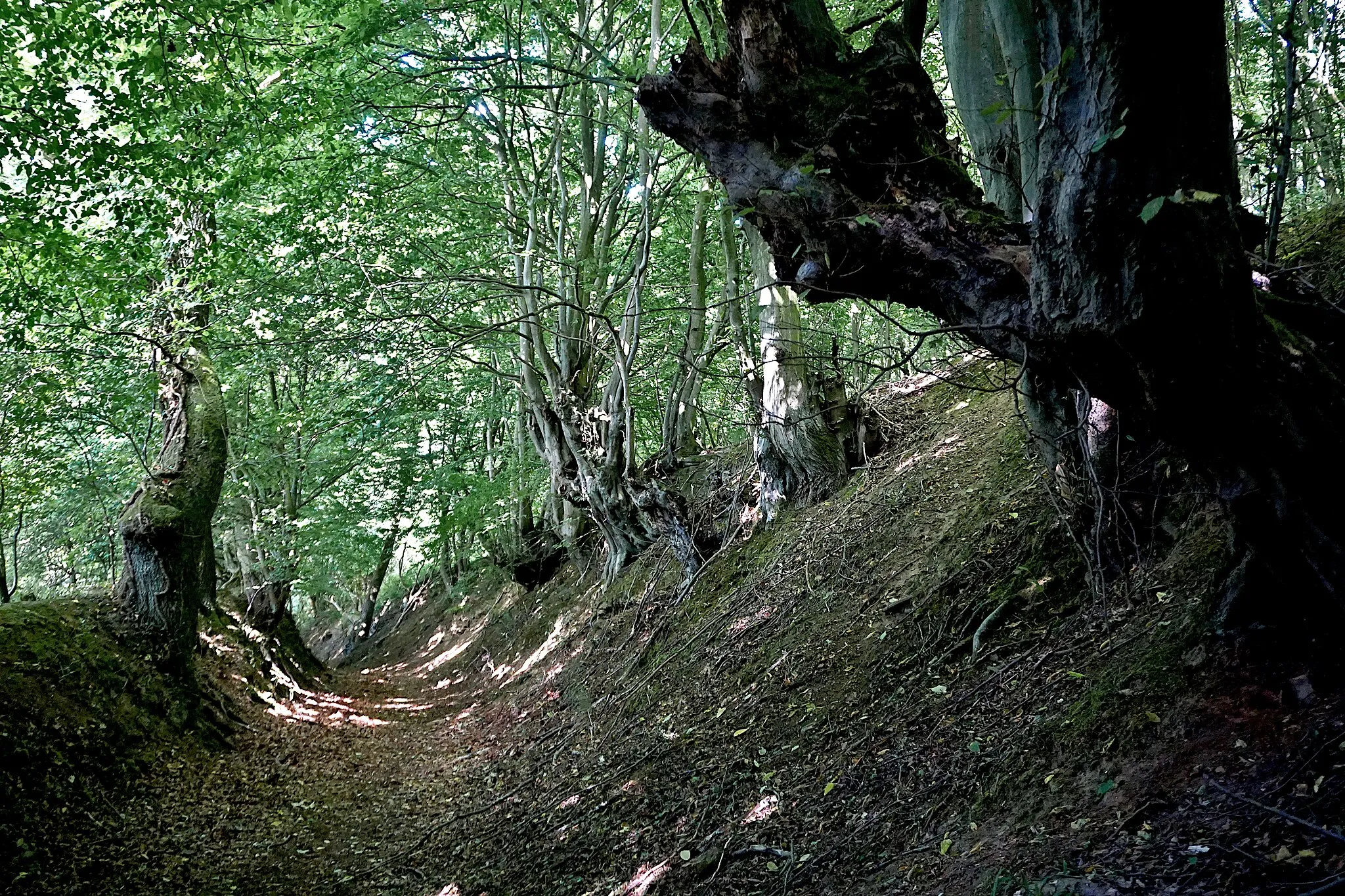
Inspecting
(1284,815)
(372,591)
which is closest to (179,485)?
(1284,815)

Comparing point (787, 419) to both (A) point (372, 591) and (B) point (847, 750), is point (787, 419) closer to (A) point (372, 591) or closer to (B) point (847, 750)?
(B) point (847, 750)

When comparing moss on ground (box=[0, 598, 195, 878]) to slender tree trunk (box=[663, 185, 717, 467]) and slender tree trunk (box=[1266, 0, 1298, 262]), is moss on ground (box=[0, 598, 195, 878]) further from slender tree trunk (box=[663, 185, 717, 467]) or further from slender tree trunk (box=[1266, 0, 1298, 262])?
slender tree trunk (box=[1266, 0, 1298, 262])

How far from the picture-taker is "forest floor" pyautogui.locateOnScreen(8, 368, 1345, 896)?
9.14ft

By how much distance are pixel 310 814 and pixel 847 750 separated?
209 inches

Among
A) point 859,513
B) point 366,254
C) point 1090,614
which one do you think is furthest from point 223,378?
point 1090,614

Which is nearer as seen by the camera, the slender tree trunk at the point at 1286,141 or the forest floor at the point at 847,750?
the slender tree trunk at the point at 1286,141

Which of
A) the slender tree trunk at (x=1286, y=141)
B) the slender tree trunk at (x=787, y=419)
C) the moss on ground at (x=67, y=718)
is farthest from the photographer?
the slender tree trunk at (x=787, y=419)

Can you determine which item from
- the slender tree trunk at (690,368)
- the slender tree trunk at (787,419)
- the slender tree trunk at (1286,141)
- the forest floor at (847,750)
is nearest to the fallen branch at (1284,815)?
the forest floor at (847,750)

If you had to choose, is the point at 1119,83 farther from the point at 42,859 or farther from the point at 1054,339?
the point at 42,859

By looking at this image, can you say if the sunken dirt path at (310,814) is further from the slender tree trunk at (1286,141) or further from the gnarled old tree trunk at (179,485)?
the slender tree trunk at (1286,141)

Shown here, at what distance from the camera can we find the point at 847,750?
14.5 ft

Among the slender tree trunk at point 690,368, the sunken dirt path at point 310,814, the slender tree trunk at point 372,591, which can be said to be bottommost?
the sunken dirt path at point 310,814

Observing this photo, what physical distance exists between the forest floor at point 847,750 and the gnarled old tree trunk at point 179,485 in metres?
1.30

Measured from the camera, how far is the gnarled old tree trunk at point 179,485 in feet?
27.8
